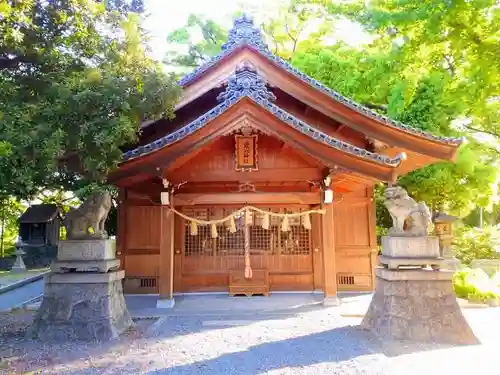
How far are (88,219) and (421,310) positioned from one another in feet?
20.7

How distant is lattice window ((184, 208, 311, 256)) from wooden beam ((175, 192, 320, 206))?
0.82 meters

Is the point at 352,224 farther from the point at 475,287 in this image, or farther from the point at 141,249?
the point at 141,249

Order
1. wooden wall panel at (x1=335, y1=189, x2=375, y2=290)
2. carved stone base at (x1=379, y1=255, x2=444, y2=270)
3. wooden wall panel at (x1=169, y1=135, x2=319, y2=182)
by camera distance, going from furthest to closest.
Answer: wooden wall panel at (x1=335, y1=189, x2=375, y2=290) < wooden wall panel at (x1=169, y1=135, x2=319, y2=182) < carved stone base at (x1=379, y1=255, x2=444, y2=270)

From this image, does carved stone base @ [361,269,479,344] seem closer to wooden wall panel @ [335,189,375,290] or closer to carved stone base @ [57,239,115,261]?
wooden wall panel @ [335,189,375,290]

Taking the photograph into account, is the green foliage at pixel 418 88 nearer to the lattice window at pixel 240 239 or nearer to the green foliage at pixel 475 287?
the green foliage at pixel 475 287

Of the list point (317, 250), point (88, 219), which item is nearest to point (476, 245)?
point (317, 250)

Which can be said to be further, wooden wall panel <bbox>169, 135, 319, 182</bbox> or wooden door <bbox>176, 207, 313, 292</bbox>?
wooden door <bbox>176, 207, 313, 292</bbox>

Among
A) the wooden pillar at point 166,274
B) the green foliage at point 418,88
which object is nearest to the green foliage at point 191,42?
the green foliage at point 418,88

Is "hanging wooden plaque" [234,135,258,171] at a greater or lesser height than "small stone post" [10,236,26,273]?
greater

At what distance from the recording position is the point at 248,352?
5.77m

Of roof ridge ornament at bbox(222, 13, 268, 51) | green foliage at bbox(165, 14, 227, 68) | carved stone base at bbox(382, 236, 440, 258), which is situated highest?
green foliage at bbox(165, 14, 227, 68)

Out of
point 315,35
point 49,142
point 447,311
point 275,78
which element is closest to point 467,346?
point 447,311

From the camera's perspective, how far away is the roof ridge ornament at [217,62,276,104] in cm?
902

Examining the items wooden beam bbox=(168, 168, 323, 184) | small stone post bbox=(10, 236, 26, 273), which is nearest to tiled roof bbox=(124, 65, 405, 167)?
wooden beam bbox=(168, 168, 323, 184)
